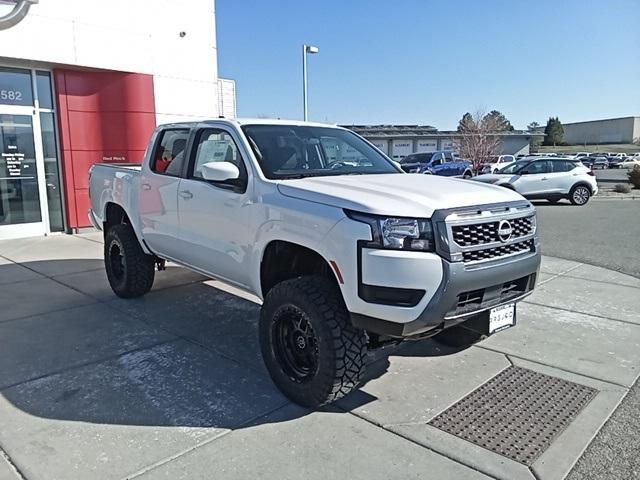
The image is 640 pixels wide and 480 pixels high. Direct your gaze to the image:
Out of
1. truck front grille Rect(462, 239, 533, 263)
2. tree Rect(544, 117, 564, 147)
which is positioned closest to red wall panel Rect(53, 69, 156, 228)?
truck front grille Rect(462, 239, 533, 263)

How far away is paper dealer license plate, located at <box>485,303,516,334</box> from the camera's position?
3.35 m

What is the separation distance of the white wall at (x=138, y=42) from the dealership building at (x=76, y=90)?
0.02 m

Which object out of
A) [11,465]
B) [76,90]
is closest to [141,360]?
[11,465]

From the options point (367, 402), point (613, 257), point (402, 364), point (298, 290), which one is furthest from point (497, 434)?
point (613, 257)

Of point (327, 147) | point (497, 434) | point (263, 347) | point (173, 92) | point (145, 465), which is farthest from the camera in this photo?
point (173, 92)

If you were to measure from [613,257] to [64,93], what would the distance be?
430 inches

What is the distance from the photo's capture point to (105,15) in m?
10.4

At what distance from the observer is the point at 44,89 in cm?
1034

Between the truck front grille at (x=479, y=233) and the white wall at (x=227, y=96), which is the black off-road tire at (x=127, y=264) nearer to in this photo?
the truck front grille at (x=479, y=233)

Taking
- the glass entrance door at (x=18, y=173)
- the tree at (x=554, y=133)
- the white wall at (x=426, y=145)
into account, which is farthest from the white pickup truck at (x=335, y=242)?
the tree at (x=554, y=133)

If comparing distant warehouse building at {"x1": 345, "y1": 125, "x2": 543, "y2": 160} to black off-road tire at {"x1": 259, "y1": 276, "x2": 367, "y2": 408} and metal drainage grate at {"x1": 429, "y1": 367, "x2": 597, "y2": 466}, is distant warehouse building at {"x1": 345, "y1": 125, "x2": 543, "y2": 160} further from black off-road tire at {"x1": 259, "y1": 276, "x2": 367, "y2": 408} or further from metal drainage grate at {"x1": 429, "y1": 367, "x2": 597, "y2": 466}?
black off-road tire at {"x1": 259, "y1": 276, "x2": 367, "y2": 408}

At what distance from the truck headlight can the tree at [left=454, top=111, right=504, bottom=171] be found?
3570 centimetres

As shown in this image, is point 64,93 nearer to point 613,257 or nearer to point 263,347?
point 263,347

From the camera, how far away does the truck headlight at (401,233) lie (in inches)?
116
